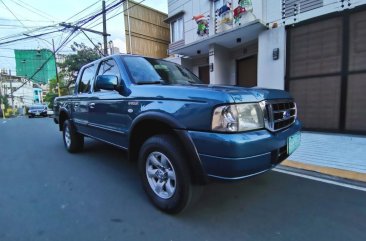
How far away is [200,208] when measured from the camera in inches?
104

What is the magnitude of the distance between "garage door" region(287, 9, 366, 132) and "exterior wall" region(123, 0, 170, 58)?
979cm

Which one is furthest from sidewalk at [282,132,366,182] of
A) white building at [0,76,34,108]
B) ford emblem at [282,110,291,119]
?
white building at [0,76,34,108]

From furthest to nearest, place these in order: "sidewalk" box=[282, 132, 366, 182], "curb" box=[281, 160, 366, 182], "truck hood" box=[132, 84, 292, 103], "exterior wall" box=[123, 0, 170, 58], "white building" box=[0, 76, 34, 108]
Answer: "white building" box=[0, 76, 34, 108] → "exterior wall" box=[123, 0, 170, 58] → "sidewalk" box=[282, 132, 366, 182] → "curb" box=[281, 160, 366, 182] → "truck hood" box=[132, 84, 292, 103]

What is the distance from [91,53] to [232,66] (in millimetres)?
18808

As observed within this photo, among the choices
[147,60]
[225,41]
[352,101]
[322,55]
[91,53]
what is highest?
[91,53]

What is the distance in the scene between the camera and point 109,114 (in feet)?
11.1

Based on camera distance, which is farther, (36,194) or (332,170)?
(332,170)

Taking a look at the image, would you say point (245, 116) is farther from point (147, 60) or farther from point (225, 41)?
point (225, 41)

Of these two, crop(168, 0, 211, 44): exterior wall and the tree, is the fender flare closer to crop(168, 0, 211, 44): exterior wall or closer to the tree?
crop(168, 0, 211, 44): exterior wall

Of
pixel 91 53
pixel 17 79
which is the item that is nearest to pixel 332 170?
pixel 91 53

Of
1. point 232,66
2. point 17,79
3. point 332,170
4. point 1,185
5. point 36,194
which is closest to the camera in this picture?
point 36,194

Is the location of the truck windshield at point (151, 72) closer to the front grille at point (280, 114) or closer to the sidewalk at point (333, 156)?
the front grille at point (280, 114)

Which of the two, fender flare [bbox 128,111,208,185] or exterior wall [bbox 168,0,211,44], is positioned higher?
exterior wall [bbox 168,0,211,44]

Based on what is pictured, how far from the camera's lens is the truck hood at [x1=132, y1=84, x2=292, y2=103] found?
2.05 m
